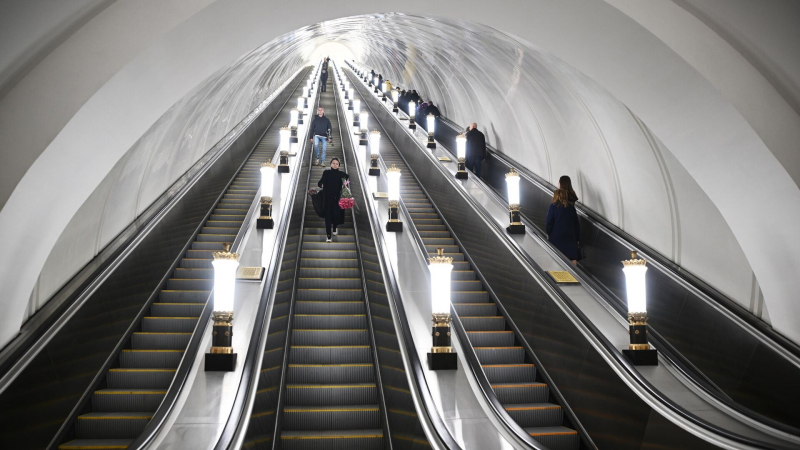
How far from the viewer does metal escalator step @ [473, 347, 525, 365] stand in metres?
6.52

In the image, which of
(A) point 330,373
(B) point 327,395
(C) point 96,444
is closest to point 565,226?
(A) point 330,373

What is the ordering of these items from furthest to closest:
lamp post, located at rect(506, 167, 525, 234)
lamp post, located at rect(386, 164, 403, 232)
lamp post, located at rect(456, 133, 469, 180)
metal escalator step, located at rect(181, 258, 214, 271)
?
lamp post, located at rect(456, 133, 469, 180)
lamp post, located at rect(386, 164, 403, 232)
metal escalator step, located at rect(181, 258, 214, 271)
lamp post, located at rect(506, 167, 525, 234)

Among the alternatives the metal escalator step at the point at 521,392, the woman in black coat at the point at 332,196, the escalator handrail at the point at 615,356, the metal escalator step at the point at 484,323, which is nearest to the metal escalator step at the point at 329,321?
the metal escalator step at the point at 484,323

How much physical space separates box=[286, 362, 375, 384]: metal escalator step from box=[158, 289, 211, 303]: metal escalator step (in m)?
2.09

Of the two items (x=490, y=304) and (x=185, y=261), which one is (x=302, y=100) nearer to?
(x=185, y=261)

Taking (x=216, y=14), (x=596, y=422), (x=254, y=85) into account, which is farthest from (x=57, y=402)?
(x=254, y=85)

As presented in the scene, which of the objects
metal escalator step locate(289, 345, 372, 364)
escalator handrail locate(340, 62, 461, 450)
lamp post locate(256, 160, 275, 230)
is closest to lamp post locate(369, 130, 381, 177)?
lamp post locate(256, 160, 275, 230)

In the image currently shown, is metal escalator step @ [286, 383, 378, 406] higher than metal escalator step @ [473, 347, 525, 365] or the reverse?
the reverse

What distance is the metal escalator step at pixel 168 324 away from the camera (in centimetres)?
687

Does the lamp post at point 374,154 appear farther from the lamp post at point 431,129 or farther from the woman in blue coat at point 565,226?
the woman in blue coat at point 565,226

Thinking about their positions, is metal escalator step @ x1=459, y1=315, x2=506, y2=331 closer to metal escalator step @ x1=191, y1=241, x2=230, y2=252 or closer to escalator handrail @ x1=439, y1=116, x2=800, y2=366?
escalator handrail @ x1=439, y1=116, x2=800, y2=366

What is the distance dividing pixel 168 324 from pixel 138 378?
3.74ft

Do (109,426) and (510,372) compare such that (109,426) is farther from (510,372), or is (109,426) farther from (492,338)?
(492,338)

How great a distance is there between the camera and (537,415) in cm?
555
